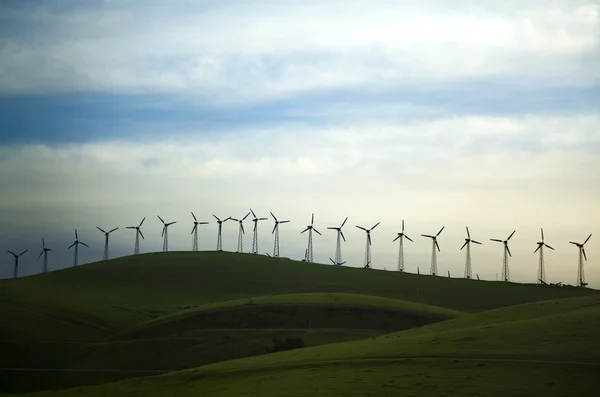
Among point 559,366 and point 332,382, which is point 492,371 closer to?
point 559,366

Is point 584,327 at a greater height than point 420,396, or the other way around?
point 584,327

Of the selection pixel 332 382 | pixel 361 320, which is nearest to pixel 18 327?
pixel 361 320

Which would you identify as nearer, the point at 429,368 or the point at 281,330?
the point at 429,368

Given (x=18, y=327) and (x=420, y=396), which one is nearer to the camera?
(x=420, y=396)

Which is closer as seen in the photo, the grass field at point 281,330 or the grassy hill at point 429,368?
the grassy hill at point 429,368

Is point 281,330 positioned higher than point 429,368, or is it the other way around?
point 429,368
